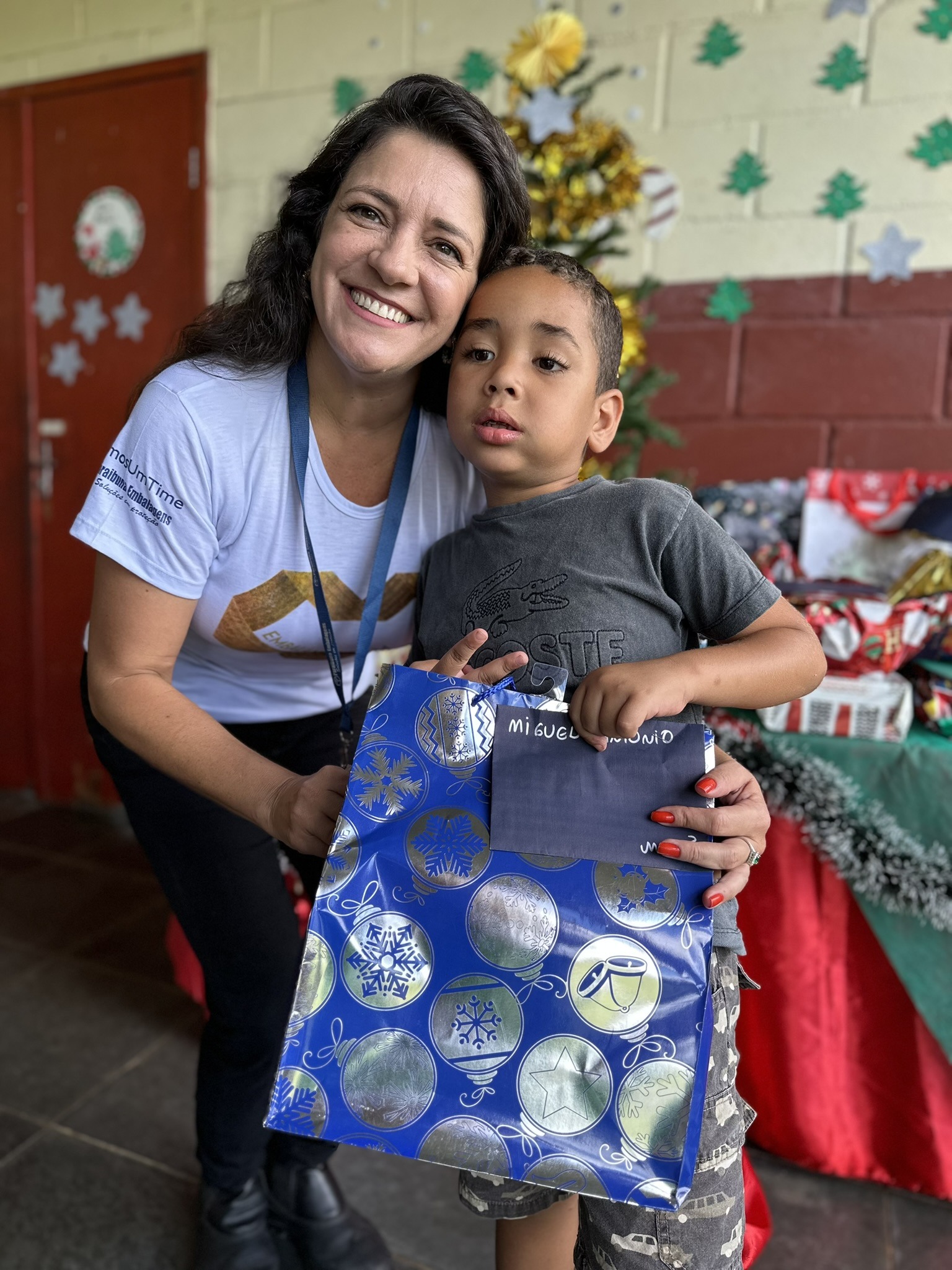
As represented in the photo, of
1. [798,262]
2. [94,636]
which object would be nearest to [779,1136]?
[94,636]

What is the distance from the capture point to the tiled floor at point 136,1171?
5.09 feet

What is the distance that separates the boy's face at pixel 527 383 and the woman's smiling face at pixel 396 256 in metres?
0.07

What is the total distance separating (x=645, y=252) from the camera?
2.58 metres

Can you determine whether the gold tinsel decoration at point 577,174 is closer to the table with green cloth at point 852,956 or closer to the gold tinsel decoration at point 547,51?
the gold tinsel decoration at point 547,51

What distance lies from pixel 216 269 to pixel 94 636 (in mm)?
2360

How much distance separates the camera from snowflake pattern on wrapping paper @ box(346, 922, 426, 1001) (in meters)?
0.84

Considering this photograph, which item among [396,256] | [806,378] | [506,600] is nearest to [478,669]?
[506,600]

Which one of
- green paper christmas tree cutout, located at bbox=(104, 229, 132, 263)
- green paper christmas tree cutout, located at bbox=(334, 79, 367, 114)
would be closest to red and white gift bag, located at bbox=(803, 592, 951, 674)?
green paper christmas tree cutout, located at bbox=(334, 79, 367, 114)

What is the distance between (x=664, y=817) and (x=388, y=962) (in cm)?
28

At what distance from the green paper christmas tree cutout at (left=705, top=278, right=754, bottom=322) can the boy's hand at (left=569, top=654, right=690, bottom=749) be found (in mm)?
1921

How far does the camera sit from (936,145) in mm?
2277

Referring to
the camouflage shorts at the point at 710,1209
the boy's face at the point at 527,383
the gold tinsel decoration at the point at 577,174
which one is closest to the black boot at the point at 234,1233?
the camouflage shorts at the point at 710,1209

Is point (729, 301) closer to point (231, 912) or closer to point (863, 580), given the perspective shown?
point (863, 580)

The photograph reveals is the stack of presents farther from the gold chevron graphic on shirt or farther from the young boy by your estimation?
the gold chevron graphic on shirt
